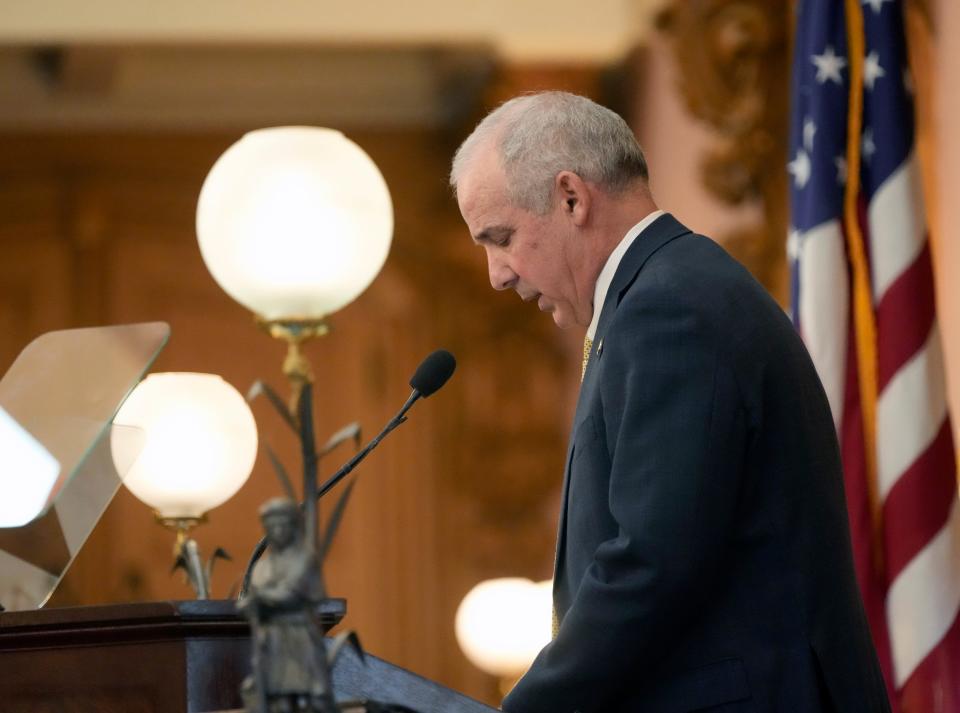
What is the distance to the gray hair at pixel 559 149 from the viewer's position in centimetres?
261

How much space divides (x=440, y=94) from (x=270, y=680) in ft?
21.8

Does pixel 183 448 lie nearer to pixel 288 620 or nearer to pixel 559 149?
pixel 559 149

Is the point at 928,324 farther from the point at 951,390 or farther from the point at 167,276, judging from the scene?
the point at 167,276

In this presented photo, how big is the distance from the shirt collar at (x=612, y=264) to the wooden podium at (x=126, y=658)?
655 millimetres

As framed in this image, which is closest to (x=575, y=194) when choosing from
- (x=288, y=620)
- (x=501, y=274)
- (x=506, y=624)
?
Result: (x=501, y=274)

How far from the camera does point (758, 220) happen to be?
5.84 m

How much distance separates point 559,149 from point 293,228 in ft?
3.11

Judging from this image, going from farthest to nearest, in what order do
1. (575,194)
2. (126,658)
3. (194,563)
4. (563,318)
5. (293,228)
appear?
(293,228), (194,563), (563,318), (575,194), (126,658)

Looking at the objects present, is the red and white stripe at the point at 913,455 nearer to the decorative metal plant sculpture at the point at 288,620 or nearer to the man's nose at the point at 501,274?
the man's nose at the point at 501,274

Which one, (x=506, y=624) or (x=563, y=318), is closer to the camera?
(x=563, y=318)

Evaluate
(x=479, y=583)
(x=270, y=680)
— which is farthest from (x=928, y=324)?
A: (x=479, y=583)

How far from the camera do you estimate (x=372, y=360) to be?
26.7ft

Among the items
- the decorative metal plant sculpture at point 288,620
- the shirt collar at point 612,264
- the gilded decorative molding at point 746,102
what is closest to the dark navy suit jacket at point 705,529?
the shirt collar at point 612,264

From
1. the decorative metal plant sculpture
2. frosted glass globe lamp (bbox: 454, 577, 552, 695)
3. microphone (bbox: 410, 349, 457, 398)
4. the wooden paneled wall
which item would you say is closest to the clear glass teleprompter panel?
microphone (bbox: 410, 349, 457, 398)
